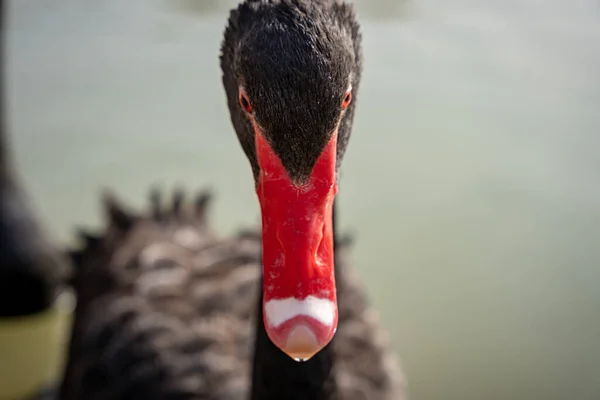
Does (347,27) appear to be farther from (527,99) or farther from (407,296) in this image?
(527,99)

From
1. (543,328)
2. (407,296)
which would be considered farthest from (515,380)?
(407,296)

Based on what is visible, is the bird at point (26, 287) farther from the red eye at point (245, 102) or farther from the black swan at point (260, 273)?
the red eye at point (245, 102)

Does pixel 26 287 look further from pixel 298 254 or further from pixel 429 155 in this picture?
pixel 298 254

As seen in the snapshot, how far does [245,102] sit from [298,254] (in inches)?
11.0

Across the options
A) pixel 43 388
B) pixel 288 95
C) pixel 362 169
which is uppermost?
pixel 288 95

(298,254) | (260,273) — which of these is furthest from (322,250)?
(260,273)

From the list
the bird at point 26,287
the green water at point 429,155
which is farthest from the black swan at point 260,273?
the green water at point 429,155

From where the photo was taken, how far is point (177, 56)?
4211 mm

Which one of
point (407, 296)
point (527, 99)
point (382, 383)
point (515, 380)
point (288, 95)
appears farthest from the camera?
point (527, 99)

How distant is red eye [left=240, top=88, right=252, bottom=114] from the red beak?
0.04m

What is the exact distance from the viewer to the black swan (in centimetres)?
113

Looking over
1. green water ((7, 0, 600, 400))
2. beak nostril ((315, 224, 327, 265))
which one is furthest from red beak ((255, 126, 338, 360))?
green water ((7, 0, 600, 400))

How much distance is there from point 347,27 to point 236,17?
20 cm

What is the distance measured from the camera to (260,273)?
1.73m
